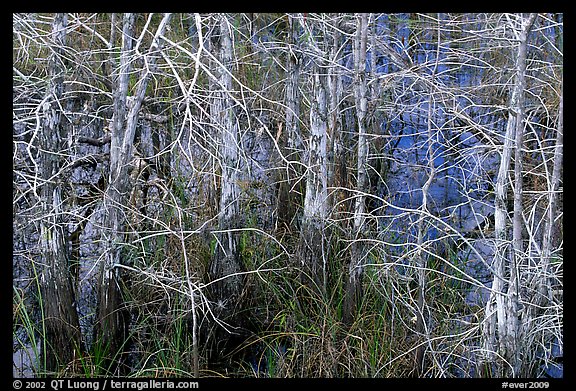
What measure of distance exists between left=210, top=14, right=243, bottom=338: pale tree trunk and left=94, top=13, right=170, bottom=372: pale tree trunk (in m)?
0.53

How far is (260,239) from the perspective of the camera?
16.0 ft

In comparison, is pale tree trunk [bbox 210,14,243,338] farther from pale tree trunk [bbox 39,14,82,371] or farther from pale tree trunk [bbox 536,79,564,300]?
pale tree trunk [bbox 536,79,564,300]

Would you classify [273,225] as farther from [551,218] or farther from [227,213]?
[551,218]

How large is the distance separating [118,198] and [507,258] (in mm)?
2301

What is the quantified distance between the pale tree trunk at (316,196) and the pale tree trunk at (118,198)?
1091mm

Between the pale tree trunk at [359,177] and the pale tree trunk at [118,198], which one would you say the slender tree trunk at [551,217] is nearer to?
the pale tree trunk at [359,177]

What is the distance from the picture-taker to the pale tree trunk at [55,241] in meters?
3.85

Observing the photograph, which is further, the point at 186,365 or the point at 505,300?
the point at 186,365

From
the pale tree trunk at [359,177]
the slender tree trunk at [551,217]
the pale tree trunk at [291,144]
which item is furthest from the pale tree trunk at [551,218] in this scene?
the pale tree trunk at [291,144]

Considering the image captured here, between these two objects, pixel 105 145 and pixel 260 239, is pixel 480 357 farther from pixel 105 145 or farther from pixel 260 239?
pixel 105 145

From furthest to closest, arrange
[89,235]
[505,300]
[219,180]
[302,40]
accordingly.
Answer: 1. [89,235]
2. [219,180]
3. [302,40]
4. [505,300]

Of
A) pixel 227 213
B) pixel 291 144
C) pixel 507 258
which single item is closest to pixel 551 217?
pixel 507 258

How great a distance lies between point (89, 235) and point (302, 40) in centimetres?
233

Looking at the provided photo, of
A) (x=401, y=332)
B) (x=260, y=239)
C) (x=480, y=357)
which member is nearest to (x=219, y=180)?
(x=260, y=239)
